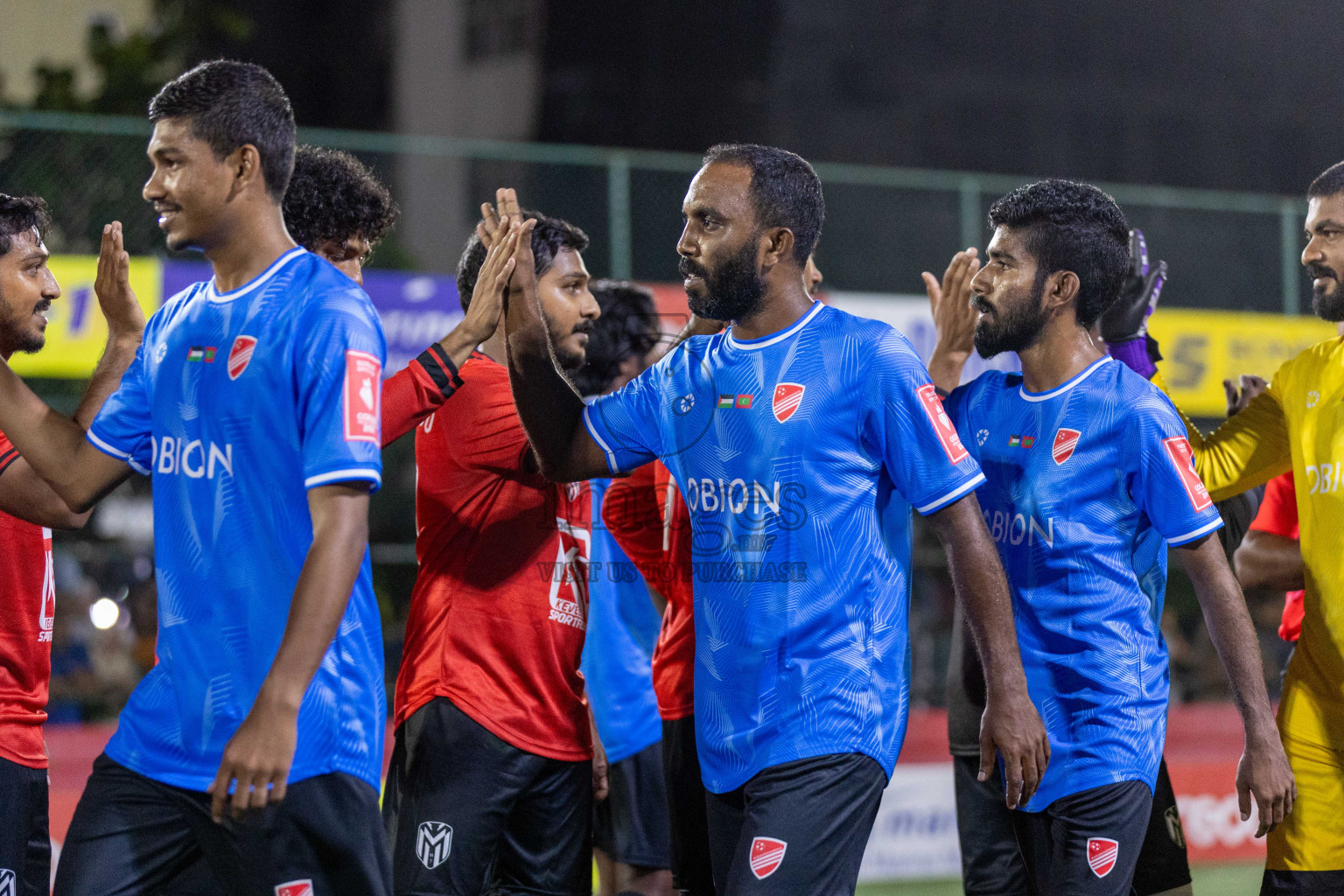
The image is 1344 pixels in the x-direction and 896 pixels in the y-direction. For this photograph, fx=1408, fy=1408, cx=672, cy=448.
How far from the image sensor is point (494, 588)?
3.90 m

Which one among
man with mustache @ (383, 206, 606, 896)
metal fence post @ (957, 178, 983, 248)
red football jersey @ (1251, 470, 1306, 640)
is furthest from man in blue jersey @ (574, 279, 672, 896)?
metal fence post @ (957, 178, 983, 248)

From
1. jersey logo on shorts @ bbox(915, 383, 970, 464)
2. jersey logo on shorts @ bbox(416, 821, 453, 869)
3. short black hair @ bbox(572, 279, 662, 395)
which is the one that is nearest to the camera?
jersey logo on shorts @ bbox(915, 383, 970, 464)

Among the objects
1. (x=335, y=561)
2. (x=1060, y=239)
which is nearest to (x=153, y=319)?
(x=335, y=561)

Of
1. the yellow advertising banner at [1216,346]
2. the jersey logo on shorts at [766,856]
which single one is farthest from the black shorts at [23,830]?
the yellow advertising banner at [1216,346]

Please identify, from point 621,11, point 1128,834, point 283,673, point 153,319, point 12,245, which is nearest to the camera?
point 283,673

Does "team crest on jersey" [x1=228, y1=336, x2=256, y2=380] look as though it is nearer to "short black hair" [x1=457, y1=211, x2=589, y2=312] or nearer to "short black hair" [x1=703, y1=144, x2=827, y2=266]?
"short black hair" [x1=703, y1=144, x2=827, y2=266]

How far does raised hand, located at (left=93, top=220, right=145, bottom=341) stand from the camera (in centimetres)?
362

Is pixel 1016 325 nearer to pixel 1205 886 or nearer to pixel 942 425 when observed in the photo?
pixel 942 425

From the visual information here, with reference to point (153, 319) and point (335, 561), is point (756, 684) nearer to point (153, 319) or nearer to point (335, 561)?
point (335, 561)

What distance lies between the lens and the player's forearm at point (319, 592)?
2.52 metres

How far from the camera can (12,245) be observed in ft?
12.9

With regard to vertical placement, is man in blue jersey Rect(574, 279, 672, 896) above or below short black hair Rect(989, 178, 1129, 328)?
below

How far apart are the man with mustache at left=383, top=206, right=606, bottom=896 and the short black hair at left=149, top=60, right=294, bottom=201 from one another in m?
0.87

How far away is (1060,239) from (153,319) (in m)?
2.43
